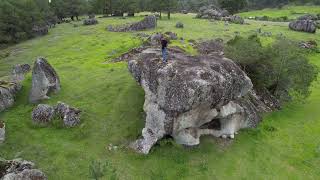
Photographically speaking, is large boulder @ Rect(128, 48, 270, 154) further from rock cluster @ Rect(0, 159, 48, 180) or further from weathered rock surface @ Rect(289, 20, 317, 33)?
weathered rock surface @ Rect(289, 20, 317, 33)

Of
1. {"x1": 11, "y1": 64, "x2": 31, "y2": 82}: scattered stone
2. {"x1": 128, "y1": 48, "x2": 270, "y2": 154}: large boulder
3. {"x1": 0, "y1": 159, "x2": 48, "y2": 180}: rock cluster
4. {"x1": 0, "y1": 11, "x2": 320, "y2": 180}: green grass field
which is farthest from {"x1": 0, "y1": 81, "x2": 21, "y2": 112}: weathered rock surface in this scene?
{"x1": 128, "y1": 48, "x2": 270, "y2": 154}: large boulder

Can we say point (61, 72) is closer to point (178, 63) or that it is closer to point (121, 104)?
point (121, 104)

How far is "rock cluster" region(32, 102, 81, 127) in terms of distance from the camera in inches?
1585

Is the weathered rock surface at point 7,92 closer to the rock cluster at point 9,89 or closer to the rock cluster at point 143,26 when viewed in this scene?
the rock cluster at point 9,89

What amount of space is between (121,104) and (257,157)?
55.4 ft

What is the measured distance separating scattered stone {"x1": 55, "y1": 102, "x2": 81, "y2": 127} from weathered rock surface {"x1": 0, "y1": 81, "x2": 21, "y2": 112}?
25.2 feet

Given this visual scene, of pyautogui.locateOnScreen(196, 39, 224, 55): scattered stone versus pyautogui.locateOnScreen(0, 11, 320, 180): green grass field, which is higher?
pyautogui.locateOnScreen(196, 39, 224, 55): scattered stone

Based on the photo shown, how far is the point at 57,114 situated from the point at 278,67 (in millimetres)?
28937

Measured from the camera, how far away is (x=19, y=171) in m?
30.6

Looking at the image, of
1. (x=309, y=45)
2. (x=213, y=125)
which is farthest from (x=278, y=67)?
(x=309, y=45)

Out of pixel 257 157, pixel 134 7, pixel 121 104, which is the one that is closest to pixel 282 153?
pixel 257 157

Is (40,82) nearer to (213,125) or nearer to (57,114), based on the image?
(57,114)

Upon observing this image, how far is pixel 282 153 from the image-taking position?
37.9 m

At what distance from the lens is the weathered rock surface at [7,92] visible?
145ft
